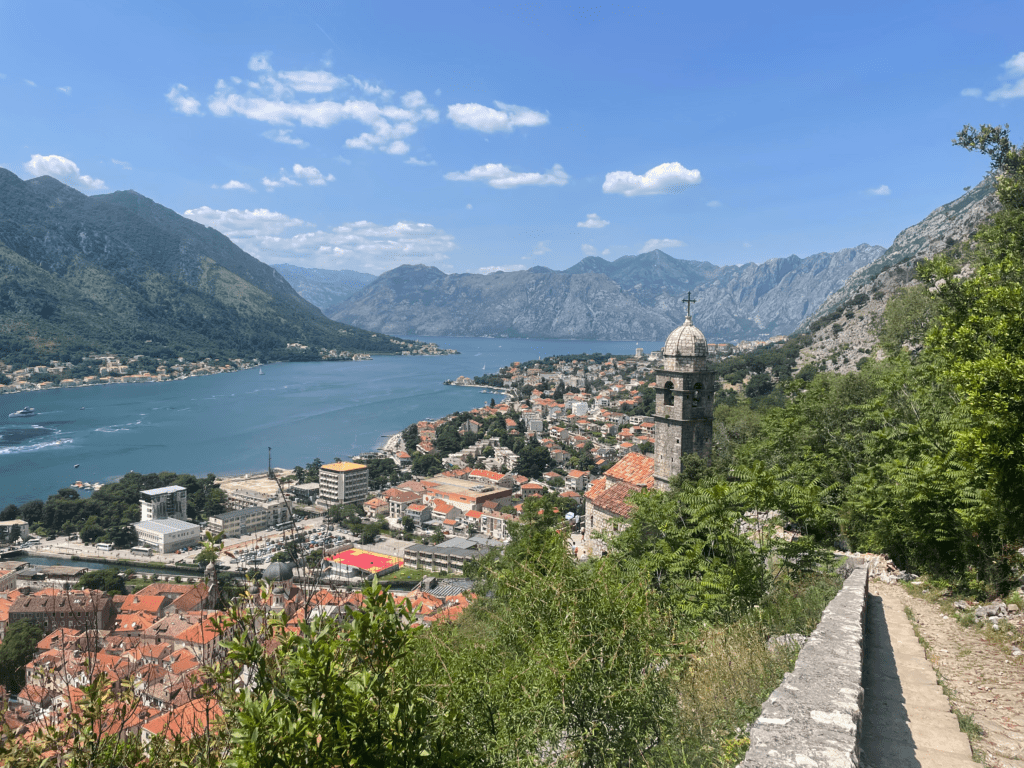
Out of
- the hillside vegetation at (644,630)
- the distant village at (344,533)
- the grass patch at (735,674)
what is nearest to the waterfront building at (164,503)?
the distant village at (344,533)

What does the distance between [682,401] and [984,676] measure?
8.51 metres

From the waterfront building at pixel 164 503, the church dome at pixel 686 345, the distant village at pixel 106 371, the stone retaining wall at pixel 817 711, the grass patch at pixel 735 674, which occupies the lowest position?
the waterfront building at pixel 164 503

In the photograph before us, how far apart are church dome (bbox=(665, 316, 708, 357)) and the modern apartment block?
32.3m

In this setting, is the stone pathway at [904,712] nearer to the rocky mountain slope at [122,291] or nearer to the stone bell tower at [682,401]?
the stone bell tower at [682,401]

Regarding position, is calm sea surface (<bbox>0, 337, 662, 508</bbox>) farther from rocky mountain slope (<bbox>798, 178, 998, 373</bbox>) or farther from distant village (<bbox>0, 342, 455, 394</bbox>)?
rocky mountain slope (<bbox>798, 178, 998, 373</bbox>)

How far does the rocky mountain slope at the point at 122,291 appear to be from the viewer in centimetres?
10044

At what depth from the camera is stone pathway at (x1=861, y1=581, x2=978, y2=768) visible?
9.18ft

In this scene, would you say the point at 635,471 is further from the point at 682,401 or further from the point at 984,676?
the point at 984,676

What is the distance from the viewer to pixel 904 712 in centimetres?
325

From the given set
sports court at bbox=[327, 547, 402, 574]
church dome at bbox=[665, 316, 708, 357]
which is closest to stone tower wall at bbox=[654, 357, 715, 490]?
church dome at bbox=[665, 316, 708, 357]

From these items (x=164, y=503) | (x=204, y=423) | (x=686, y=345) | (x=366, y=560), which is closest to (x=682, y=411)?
(x=686, y=345)

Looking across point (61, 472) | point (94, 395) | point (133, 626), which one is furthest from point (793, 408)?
point (94, 395)

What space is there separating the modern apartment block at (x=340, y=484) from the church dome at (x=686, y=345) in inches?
1271

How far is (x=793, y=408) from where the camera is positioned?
11.4m
